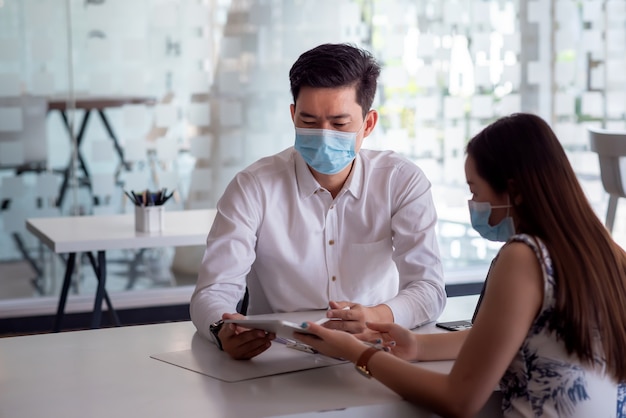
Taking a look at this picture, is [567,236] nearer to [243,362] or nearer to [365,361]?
[365,361]

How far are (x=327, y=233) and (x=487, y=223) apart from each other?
Answer: 0.70m

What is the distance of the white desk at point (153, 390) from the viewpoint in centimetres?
145

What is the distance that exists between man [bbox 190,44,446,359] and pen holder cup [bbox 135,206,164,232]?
48.4 inches

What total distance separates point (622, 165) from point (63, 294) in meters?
2.48

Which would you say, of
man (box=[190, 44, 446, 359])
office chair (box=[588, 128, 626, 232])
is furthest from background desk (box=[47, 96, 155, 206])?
man (box=[190, 44, 446, 359])

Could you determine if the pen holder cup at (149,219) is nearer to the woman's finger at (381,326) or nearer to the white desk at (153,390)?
the white desk at (153,390)

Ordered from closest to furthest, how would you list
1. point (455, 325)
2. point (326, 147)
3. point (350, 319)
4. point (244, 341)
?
point (244, 341), point (350, 319), point (455, 325), point (326, 147)

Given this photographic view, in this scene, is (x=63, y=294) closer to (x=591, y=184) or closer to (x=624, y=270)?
(x=624, y=270)

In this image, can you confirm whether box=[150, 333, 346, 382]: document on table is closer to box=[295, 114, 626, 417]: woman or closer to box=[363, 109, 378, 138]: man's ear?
box=[295, 114, 626, 417]: woman

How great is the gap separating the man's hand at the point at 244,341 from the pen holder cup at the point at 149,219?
5.99 feet

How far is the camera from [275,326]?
1.61 meters

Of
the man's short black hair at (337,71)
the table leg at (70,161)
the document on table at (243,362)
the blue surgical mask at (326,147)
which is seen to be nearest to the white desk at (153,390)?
the document on table at (243,362)

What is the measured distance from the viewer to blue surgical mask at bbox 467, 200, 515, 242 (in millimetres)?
1624

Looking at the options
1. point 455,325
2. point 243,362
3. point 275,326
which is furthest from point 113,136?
point 275,326
